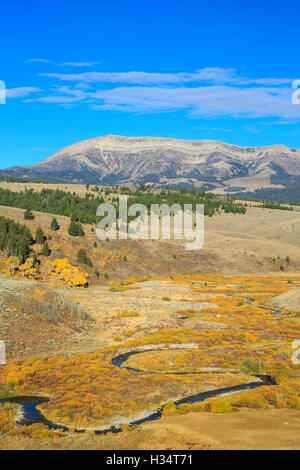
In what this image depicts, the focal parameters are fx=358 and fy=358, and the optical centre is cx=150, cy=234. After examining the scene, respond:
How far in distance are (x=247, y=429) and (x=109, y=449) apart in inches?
310

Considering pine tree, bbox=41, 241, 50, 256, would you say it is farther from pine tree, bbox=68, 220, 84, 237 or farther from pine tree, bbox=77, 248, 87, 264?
pine tree, bbox=68, 220, 84, 237

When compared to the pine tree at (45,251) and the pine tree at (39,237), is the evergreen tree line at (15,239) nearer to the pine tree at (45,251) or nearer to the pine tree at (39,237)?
the pine tree at (39,237)

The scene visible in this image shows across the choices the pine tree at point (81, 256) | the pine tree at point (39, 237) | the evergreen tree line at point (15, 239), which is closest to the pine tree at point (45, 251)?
the evergreen tree line at point (15, 239)

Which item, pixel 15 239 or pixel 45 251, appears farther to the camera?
pixel 45 251

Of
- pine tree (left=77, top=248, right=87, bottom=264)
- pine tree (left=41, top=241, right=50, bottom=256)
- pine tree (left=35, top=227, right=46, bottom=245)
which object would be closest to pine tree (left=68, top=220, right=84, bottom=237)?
pine tree (left=35, top=227, right=46, bottom=245)

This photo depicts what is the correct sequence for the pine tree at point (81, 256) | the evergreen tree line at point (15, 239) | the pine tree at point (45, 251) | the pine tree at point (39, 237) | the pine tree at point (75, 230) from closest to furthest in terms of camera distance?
the evergreen tree line at point (15, 239), the pine tree at point (45, 251), the pine tree at point (81, 256), the pine tree at point (39, 237), the pine tree at point (75, 230)

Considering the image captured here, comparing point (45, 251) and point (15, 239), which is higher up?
point (15, 239)

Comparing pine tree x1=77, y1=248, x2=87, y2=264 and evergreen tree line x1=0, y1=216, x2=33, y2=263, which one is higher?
evergreen tree line x1=0, y1=216, x2=33, y2=263

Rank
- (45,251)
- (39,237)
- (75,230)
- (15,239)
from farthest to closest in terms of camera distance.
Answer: (75,230), (39,237), (45,251), (15,239)

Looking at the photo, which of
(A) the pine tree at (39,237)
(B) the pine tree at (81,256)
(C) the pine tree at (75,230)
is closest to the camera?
(B) the pine tree at (81,256)

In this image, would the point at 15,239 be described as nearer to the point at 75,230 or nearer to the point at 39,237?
the point at 39,237

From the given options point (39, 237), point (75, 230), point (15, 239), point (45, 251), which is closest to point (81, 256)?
point (45, 251)

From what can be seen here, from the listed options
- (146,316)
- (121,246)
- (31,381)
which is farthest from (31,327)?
(121,246)

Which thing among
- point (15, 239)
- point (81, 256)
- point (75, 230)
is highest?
point (75, 230)
